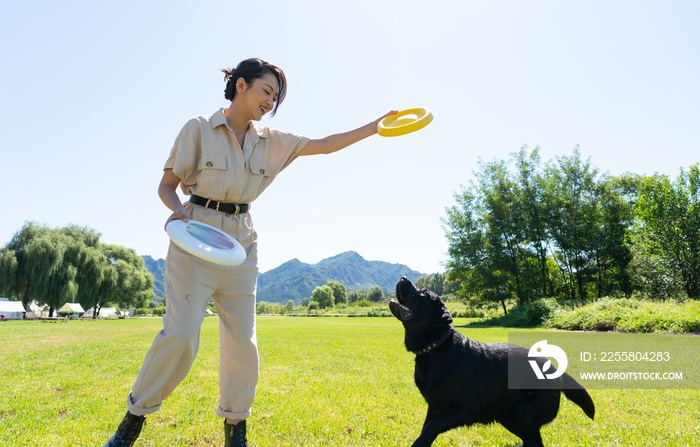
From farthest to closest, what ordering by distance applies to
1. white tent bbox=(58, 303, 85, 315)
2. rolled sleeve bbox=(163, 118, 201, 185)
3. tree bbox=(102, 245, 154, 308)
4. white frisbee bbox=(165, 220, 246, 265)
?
1. tree bbox=(102, 245, 154, 308)
2. white tent bbox=(58, 303, 85, 315)
3. rolled sleeve bbox=(163, 118, 201, 185)
4. white frisbee bbox=(165, 220, 246, 265)

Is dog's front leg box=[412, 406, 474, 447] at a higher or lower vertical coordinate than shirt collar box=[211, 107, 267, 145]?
lower

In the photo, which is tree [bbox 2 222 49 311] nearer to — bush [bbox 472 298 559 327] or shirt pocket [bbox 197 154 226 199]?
shirt pocket [bbox 197 154 226 199]

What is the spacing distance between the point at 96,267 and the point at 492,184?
38980mm

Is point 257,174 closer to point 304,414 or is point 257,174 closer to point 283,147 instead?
point 283,147

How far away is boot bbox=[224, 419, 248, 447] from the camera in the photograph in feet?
7.63

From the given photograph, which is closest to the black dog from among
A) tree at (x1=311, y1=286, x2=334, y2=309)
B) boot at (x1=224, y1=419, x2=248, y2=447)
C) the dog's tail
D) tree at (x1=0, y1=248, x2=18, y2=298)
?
the dog's tail

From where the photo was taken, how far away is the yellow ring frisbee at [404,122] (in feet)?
9.53

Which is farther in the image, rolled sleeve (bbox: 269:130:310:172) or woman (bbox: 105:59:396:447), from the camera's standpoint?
rolled sleeve (bbox: 269:130:310:172)

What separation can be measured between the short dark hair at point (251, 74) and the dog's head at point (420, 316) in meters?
1.87

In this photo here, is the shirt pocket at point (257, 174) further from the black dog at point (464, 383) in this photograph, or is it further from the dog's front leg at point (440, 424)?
the dog's front leg at point (440, 424)

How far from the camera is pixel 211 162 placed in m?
2.28

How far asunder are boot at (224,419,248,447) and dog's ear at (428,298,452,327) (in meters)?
1.60

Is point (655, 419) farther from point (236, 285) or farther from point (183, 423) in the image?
point (183, 423)

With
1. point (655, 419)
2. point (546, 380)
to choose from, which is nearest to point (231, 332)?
point (546, 380)
